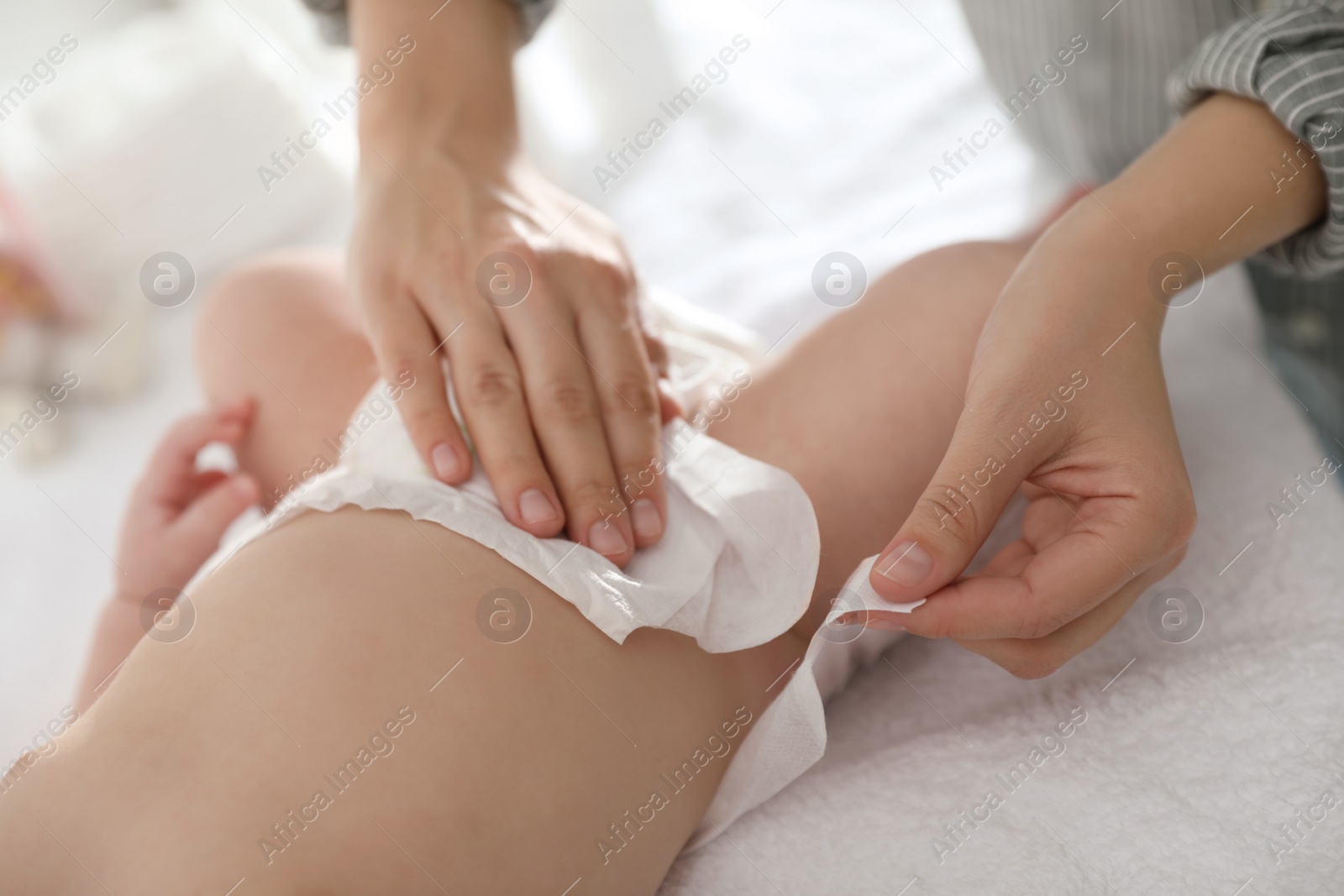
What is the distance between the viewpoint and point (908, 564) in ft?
1.75

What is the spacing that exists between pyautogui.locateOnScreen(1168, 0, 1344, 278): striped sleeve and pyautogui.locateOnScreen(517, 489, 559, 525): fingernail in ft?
2.02

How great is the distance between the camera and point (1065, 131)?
110 centimetres

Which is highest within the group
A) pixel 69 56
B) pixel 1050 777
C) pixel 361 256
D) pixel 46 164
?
pixel 69 56

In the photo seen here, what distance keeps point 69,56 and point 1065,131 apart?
1623 mm

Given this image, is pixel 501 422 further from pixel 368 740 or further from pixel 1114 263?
pixel 1114 263

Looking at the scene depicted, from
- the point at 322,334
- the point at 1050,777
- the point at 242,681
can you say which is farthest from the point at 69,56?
the point at 1050,777

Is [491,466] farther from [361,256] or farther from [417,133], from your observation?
[417,133]

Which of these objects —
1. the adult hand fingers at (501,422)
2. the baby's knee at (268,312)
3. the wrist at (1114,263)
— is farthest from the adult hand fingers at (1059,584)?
the baby's knee at (268,312)

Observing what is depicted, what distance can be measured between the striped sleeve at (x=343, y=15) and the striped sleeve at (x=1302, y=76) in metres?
0.64

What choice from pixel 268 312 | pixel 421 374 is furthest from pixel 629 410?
pixel 268 312

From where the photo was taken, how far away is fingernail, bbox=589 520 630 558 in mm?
630

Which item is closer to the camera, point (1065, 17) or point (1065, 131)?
point (1065, 17)

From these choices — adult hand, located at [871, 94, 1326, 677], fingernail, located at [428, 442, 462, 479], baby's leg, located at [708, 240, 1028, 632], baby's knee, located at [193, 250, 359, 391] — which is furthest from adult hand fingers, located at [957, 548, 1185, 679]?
baby's knee, located at [193, 250, 359, 391]

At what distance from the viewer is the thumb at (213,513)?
0.94 meters
